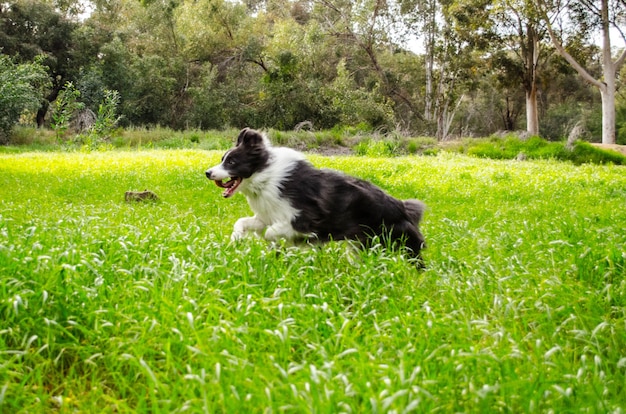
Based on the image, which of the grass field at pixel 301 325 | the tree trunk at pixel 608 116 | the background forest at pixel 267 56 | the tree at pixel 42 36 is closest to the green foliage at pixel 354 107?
the background forest at pixel 267 56

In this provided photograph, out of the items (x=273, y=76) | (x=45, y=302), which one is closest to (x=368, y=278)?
(x=45, y=302)

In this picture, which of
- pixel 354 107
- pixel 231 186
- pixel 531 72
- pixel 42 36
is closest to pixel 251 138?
pixel 231 186

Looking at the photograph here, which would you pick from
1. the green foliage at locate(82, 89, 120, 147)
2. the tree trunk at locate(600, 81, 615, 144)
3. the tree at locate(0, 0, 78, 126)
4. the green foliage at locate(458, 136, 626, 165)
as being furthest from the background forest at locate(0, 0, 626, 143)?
the green foliage at locate(458, 136, 626, 165)

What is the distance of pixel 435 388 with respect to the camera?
2.61 metres

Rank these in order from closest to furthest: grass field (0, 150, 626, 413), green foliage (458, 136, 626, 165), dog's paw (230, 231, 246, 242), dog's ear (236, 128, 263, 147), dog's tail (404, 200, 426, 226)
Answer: grass field (0, 150, 626, 413) → dog's paw (230, 231, 246, 242) → dog's tail (404, 200, 426, 226) → dog's ear (236, 128, 263, 147) → green foliage (458, 136, 626, 165)

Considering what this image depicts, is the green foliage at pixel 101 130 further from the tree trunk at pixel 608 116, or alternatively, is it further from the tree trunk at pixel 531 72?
the tree trunk at pixel 608 116

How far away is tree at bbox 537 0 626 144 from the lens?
28.4 m

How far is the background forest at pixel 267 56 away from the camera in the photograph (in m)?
33.1

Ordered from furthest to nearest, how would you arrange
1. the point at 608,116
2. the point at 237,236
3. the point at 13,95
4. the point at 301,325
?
1. the point at 608,116
2. the point at 13,95
3. the point at 237,236
4. the point at 301,325

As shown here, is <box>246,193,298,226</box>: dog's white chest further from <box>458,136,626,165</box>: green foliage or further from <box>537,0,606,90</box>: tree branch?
<box>537,0,606,90</box>: tree branch

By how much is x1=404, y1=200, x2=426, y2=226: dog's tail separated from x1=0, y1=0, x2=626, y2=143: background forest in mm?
26563

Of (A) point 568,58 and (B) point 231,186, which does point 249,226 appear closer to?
(B) point 231,186

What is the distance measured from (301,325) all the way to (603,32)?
30737 mm

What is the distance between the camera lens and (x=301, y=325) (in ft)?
10.9
